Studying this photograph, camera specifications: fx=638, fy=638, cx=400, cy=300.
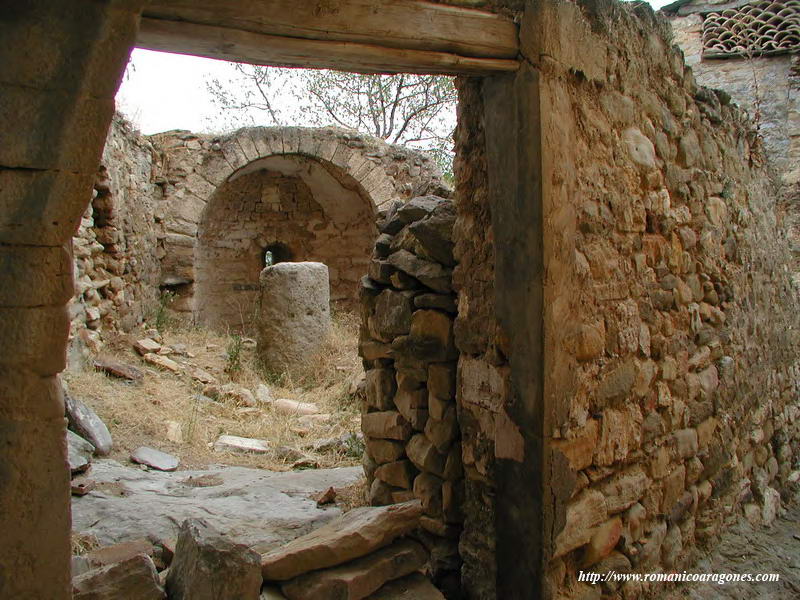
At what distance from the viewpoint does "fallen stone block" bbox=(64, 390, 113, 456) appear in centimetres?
388

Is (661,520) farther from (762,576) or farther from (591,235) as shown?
(591,235)

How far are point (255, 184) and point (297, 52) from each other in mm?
8457

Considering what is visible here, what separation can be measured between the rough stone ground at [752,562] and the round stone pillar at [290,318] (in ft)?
15.0

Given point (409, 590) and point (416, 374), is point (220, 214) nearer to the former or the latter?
point (416, 374)

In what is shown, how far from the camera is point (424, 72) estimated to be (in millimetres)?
2053

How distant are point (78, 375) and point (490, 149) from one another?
3.92 metres

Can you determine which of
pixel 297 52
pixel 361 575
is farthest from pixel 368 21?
pixel 361 575

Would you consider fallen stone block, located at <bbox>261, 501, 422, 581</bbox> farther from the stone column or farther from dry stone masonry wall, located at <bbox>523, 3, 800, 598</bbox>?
the stone column

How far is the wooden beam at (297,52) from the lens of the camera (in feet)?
5.32

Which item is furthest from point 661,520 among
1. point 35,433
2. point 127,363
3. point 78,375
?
point 127,363

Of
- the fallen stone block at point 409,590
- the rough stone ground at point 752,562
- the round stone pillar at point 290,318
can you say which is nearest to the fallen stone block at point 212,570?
the fallen stone block at point 409,590

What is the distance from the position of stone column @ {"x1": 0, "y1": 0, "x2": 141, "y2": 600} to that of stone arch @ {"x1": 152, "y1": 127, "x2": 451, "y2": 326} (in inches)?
258

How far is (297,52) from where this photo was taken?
180 centimetres

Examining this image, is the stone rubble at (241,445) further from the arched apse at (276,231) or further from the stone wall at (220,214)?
the arched apse at (276,231)
